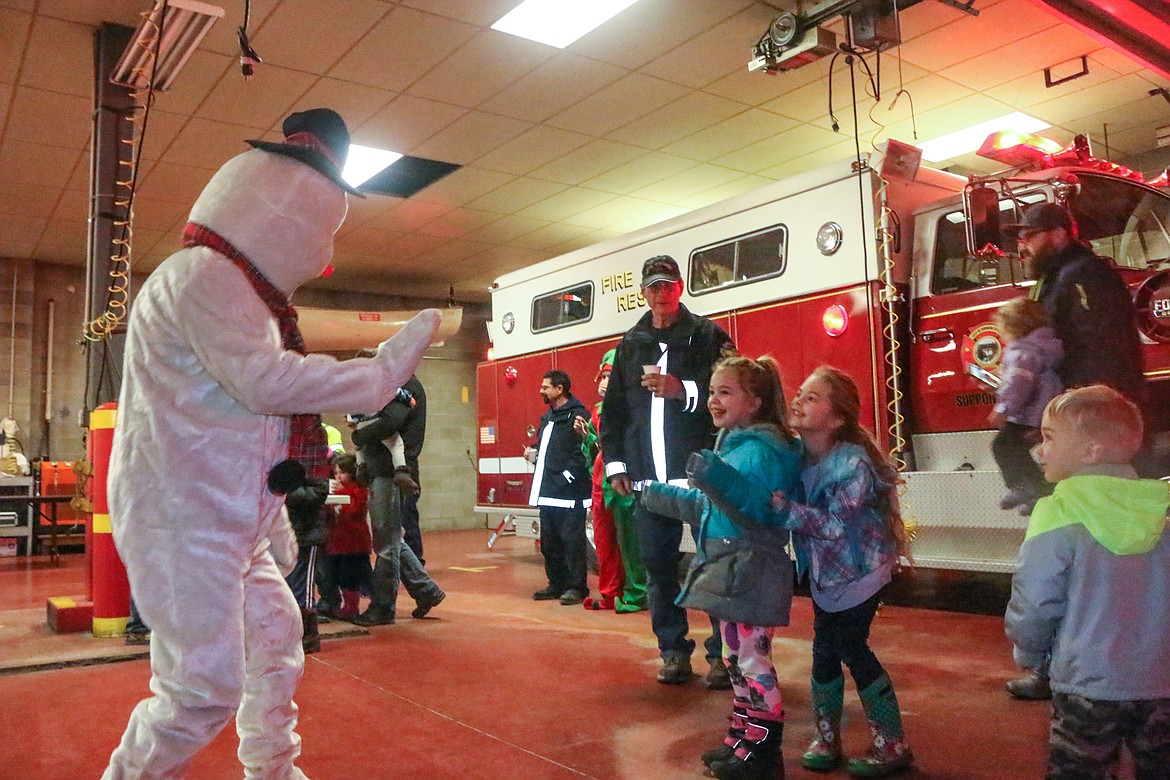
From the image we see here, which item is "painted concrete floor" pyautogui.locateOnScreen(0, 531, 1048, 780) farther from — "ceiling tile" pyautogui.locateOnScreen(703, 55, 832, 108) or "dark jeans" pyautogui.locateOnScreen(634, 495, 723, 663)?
"ceiling tile" pyautogui.locateOnScreen(703, 55, 832, 108)

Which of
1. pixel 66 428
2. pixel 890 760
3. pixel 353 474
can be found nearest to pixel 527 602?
pixel 353 474

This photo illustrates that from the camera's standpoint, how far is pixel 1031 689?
3.31 metres

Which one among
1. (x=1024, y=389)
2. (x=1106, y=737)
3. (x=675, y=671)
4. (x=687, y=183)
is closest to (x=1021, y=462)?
(x=1024, y=389)

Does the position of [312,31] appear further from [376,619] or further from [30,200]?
[30,200]

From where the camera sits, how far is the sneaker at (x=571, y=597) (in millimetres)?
6200

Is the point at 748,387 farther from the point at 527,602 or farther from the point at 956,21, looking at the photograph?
the point at 956,21

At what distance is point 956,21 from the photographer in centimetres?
656

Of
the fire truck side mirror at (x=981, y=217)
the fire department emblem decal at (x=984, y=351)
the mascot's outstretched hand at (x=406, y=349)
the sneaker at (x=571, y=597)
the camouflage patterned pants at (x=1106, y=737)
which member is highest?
the fire truck side mirror at (x=981, y=217)

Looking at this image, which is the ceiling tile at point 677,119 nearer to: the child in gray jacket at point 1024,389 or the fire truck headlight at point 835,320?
the fire truck headlight at point 835,320

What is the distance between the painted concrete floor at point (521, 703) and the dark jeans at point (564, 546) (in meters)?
0.94

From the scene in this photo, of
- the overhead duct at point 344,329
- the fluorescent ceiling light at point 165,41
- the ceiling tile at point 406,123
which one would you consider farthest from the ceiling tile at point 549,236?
the fluorescent ceiling light at point 165,41

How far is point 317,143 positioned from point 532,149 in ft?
22.4

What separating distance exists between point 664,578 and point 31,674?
2.76m

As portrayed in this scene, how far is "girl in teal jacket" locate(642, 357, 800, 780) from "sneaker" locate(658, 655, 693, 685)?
103cm
